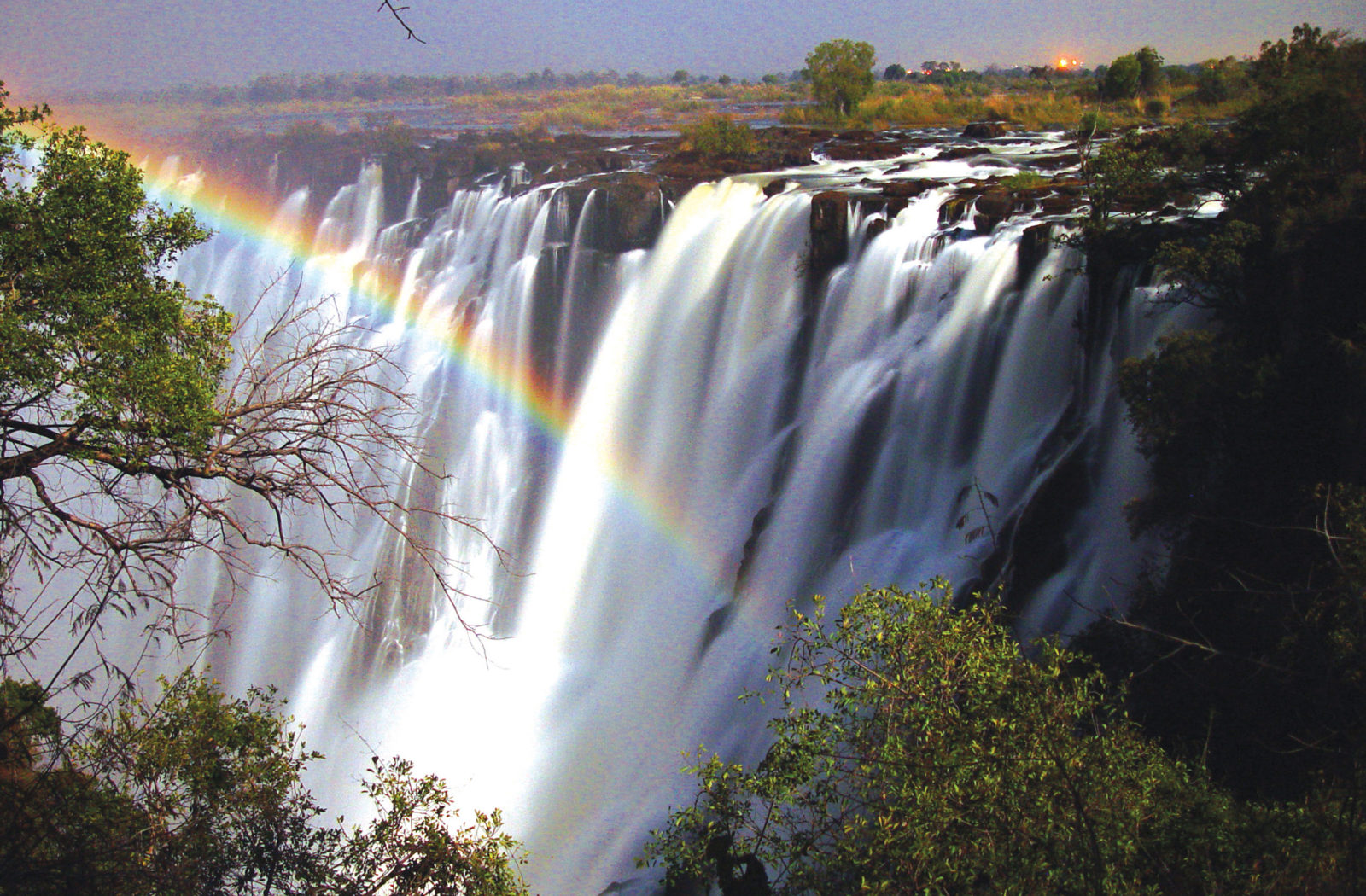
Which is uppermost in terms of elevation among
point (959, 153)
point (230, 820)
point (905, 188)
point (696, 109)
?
point (696, 109)

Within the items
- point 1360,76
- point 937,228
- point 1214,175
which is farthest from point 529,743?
point 1360,76

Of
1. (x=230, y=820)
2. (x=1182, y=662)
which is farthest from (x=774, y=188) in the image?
(x=230, y=820)

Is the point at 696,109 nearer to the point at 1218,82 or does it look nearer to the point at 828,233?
the point at 1218,82

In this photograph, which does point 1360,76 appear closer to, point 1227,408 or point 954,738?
point 1227,408

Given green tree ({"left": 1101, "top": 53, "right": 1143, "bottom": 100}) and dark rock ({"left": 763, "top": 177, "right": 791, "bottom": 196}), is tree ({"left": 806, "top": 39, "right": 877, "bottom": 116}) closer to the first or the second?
green tree ({"left": 1101, "top": 53, "right": 1143, "bottom": 100})

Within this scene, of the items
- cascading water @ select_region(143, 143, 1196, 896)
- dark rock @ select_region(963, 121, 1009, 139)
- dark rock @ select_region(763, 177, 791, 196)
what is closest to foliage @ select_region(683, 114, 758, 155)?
cascading water @ select_region(143, 143, 1196, 896)

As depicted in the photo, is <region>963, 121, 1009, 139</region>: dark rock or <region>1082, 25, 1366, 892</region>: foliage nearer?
<region>1082, 25, 1366, 892</region>: foliage

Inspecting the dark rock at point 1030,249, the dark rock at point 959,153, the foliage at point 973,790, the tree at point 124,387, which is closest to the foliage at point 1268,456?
the foliage at point 973,790
